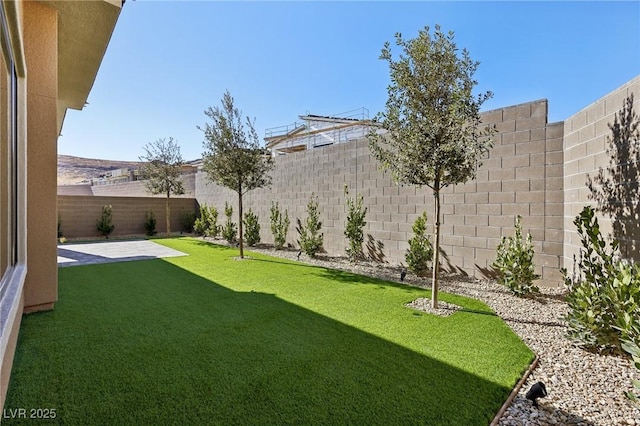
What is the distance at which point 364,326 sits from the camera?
11.8 feet

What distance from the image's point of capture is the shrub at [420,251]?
243 inches

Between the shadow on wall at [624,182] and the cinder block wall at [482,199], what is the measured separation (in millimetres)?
1272

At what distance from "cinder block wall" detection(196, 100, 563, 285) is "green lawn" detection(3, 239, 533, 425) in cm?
157

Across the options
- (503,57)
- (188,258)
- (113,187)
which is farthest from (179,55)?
(113,187)

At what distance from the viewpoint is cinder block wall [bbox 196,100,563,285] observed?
506cm

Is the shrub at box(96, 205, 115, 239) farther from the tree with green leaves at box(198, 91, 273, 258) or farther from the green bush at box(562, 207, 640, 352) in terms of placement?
the green bush at box(562, 207, 640, 352)

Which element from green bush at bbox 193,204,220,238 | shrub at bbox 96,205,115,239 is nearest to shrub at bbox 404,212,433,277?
green bush at bbox 193,204,220,238

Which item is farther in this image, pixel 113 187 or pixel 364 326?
pixel 113 187

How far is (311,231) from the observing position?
866 cm

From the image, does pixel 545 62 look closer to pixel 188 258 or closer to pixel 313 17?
pixel 313 17

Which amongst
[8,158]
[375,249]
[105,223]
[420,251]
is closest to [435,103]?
[420,251]

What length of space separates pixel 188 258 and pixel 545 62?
8696mm

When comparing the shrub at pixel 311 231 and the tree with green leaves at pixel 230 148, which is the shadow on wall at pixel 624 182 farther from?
the tree with green leaves at pixel 230 148

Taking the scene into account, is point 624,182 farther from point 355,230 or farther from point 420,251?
point 355,230
